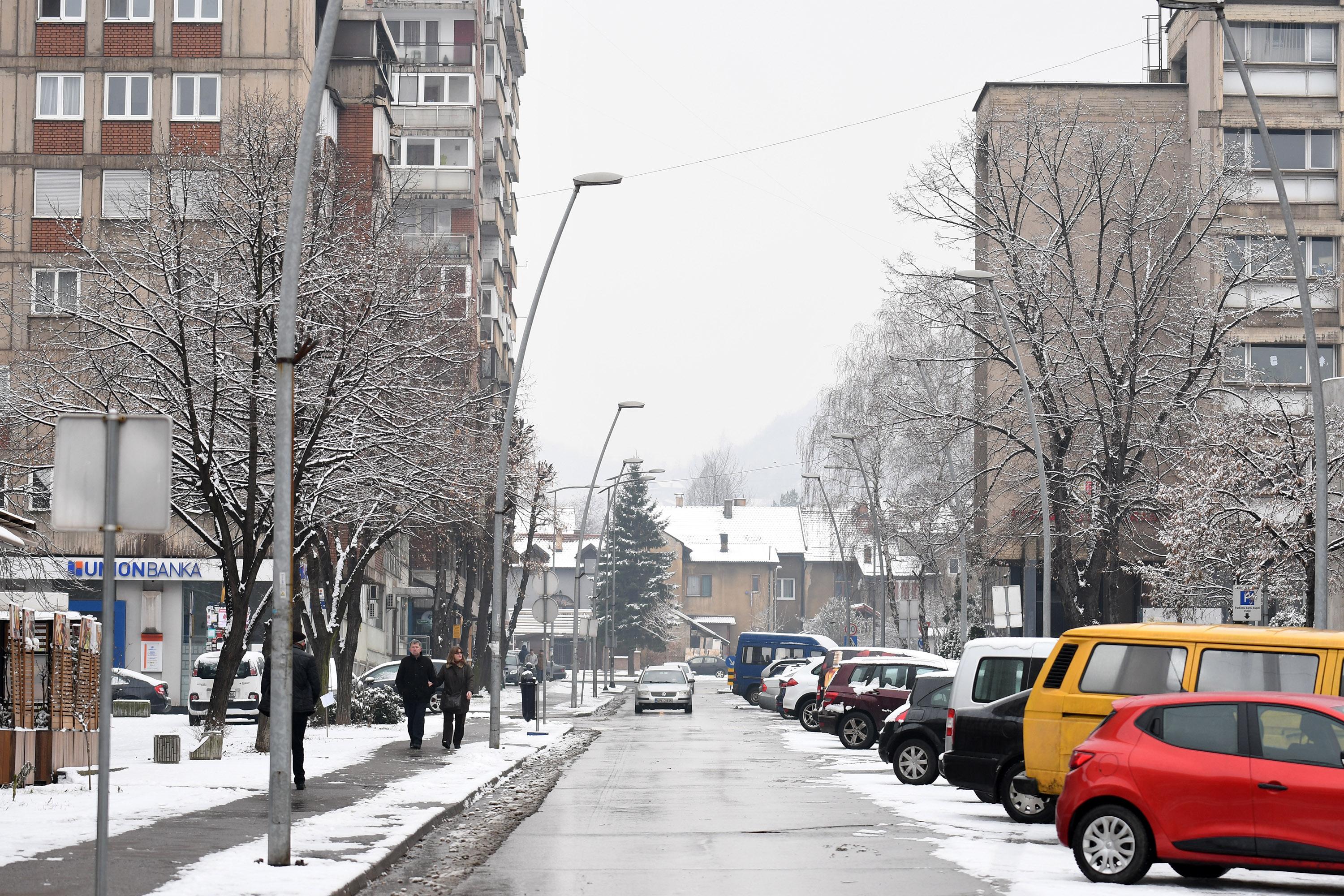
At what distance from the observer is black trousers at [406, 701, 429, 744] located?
27.4 metres

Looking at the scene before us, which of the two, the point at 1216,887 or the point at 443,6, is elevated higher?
the point at 443,6

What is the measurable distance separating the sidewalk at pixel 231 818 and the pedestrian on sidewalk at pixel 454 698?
44cm

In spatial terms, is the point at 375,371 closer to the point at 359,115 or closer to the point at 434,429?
the point at 434,429

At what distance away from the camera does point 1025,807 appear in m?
17.2

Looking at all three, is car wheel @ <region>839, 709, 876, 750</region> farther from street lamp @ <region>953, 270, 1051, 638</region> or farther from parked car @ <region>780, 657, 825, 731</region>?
parked car @ <region>780, 657, 825, 731</region>

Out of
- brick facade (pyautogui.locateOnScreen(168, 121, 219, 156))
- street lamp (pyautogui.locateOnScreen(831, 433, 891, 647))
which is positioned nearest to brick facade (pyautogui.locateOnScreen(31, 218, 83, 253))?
brick facade (pyautogui.locateOnScreen(168, 121, 219, 156))

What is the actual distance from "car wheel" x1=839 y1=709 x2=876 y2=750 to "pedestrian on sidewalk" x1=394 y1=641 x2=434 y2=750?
7943mm

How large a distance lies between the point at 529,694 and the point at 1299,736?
28.7 meters

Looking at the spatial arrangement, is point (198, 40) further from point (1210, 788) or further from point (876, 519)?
point (1210, 788)

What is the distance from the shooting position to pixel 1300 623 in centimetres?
4294

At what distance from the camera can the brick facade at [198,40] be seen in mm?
50594

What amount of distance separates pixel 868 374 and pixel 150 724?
36.9m

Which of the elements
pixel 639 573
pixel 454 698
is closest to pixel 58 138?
→ pixel 454 698

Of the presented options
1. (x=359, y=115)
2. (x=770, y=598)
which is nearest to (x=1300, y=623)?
(x=359, y=115)
